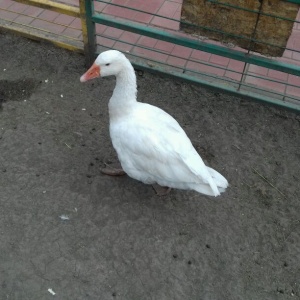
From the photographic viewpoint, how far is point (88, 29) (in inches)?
165

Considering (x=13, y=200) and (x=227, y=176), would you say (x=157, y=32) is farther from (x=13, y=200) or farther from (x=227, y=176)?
Result: (x=13, y=200)

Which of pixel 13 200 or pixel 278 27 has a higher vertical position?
pixel 278 27

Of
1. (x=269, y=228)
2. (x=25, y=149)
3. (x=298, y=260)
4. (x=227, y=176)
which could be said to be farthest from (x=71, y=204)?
(x=298, y=260)

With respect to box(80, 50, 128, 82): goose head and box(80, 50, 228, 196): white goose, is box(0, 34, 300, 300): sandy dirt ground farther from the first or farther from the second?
box(80, 50, 128, 82): goose head

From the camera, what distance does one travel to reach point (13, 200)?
328cm

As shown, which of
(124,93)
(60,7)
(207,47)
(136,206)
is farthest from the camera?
(60,7)

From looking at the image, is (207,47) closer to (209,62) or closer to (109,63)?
(209,62)

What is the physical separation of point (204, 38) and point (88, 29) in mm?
1283

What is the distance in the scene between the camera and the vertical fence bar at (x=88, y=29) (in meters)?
4.01

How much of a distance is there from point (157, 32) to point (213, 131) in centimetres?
120

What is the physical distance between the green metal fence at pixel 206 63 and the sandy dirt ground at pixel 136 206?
0.14 meters

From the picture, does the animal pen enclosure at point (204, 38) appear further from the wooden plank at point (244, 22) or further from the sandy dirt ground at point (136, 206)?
the sandy dirt ground at point (136, 206)

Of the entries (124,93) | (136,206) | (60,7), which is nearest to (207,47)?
(124,93)

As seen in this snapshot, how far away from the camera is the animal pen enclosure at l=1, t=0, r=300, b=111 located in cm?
365
